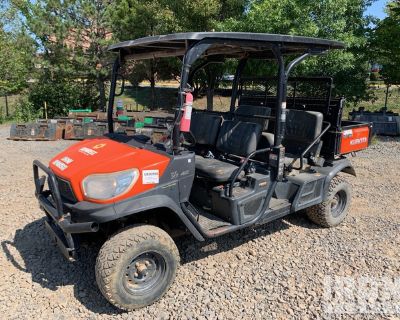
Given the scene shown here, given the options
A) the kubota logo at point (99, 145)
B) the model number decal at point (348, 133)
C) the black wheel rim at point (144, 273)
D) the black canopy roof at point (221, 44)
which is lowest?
the black wheel rim at point (144, 273)

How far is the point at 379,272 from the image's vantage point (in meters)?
3.80

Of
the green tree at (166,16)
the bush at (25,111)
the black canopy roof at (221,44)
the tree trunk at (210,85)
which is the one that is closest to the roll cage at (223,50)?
the black canopy roof at (221,44)

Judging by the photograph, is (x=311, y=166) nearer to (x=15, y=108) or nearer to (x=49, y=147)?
(x=49, y=147)

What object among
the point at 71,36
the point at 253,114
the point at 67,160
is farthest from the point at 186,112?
the point at 71,36

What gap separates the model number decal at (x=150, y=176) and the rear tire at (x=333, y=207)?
234 cm

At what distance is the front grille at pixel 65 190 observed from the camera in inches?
→ 125

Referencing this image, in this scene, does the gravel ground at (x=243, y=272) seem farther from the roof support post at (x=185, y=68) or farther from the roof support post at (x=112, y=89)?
the roof support post at (x=185, y=68)

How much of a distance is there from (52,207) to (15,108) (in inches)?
586

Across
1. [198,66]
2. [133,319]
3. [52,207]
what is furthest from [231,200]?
[198,66]

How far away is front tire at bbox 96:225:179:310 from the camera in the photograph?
9.91 ft

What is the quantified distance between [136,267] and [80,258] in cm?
106

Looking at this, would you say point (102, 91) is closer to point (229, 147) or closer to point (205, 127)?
point (205, 127)

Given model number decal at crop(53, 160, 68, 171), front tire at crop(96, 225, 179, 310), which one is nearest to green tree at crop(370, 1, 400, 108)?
front tire at crop(96, 225, 179, 310)

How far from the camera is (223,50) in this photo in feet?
13.7
